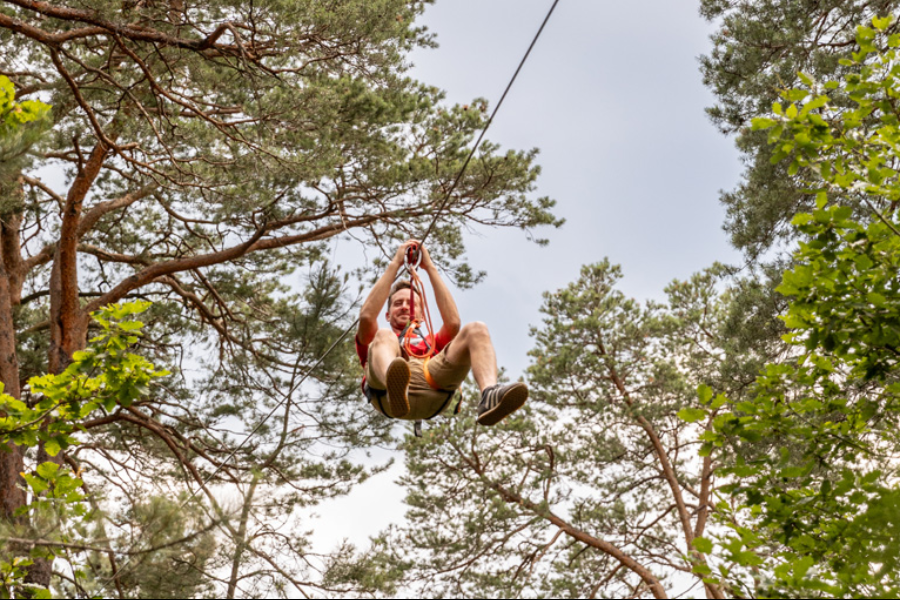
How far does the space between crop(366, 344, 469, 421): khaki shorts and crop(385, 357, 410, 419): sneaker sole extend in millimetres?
165

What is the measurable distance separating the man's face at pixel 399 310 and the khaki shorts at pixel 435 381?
18.7 inches

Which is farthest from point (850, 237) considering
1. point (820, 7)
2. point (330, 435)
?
point (330, 435)

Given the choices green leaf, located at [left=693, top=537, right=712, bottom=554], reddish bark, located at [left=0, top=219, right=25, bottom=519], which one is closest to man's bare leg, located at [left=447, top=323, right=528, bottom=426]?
green leaf, located at [left=693, top=537, right=712, bottom=554]

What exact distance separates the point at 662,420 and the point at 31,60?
28.0 ft

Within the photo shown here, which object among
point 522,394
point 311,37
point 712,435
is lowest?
point 712,435

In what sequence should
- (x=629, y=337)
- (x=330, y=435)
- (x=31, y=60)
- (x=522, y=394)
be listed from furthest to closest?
1. (x=629, y=337)
2. (x=330, y=435)
3. (x=31, y=60)
4. (x=522, y=394)

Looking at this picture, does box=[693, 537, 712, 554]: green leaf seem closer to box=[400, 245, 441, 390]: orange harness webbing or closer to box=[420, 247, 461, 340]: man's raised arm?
box=[400, 245, 441, 390]: orange harness webbing

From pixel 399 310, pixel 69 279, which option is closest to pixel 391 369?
pixel 399 310

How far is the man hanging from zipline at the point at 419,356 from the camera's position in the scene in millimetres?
4074

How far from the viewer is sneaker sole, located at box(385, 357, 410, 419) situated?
13.2 ft

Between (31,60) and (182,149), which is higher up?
(31,60)

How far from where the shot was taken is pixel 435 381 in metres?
4.57

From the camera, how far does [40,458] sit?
7539 millimetres

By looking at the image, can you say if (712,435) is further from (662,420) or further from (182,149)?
(662,420)
